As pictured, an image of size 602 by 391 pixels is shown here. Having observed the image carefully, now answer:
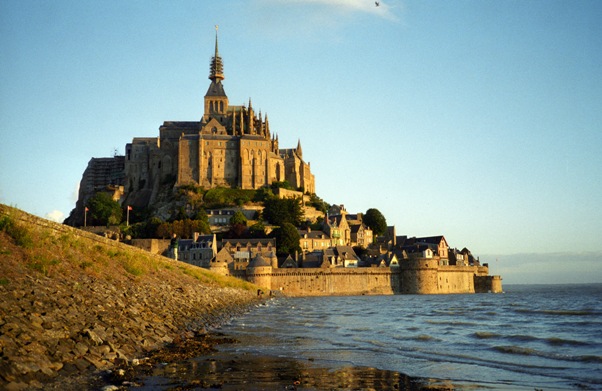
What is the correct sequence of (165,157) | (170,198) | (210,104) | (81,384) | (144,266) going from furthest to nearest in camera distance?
(210,104), (165,157), (170,198), (144,266), (81,384)

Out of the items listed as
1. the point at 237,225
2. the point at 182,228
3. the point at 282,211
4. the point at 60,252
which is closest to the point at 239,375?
the point at 60,252

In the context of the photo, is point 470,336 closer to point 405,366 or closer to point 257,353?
point 405,366

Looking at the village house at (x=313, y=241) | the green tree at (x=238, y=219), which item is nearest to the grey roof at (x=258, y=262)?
the village house at (x=313, y=241)

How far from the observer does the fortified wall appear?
86125 mm

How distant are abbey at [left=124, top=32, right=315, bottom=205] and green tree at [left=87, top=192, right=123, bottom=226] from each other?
11.3m

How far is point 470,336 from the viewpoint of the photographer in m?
27.0

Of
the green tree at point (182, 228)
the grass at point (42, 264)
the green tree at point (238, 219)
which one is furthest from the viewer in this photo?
the green tree at point (238, 219)

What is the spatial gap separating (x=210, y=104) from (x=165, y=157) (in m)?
16.9

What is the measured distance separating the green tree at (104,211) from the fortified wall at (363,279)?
3323 centimetres

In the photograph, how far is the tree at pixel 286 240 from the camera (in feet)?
315

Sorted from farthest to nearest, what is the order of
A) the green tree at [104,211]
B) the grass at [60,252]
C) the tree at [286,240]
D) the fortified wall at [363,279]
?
the green tree at [104,211]
the tree at [286,240]
the fortified wall at [363,279]
the grass at [60,252]

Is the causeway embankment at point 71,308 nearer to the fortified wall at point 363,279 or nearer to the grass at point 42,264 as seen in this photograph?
the grass at point 42,264

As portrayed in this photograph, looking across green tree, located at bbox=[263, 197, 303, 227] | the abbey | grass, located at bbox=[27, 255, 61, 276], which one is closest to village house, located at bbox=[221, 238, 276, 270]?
green tree, located at bbox=[263, 197, 303, 227]

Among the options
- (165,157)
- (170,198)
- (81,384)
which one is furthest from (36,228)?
(165,157)
